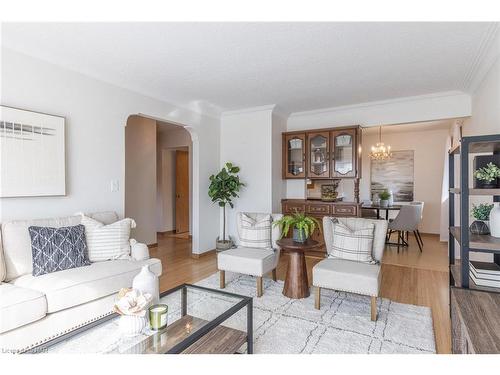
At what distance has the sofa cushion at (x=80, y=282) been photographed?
1967 mm

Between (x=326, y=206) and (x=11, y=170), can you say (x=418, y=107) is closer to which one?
(x=326, y=206)

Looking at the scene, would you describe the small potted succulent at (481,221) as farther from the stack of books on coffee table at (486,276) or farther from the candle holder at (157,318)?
the candle holder at (157,318)

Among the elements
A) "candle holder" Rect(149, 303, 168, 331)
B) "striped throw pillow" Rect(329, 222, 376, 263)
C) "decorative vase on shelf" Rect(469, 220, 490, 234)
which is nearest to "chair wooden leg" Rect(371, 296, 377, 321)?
"striped throw pillow" Rect(329, 222, 376, 263)

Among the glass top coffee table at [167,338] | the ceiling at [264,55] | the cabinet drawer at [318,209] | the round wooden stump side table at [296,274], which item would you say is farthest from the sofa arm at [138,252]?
the cabinet drawer at [318,209]

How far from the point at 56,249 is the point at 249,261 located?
1720mm

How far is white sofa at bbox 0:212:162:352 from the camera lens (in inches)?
69.4

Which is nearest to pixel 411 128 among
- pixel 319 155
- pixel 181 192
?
pixel 319 155

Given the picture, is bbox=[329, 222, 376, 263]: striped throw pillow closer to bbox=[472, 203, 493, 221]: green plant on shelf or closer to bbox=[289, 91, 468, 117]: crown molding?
bbox=[472, 203, 493, 221]: green plant on shelf

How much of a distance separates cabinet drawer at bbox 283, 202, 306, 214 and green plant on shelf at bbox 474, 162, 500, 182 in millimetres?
2784

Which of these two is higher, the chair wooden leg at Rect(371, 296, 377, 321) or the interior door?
the interior door

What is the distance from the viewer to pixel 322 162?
4.64 metres

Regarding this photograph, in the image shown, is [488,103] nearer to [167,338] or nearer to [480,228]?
[480,228]

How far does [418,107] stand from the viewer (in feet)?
13.2
